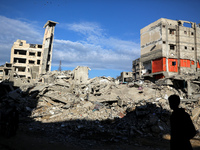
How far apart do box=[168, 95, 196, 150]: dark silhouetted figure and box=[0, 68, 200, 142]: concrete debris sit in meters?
4.28

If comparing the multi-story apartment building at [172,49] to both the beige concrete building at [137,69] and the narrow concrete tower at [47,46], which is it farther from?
the narrow concrete tower at [47,46]

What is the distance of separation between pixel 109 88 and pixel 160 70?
15.1 metres

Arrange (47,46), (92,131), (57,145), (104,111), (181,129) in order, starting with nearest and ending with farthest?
(181,129)
(57,145)
(92,131)
(104,111)
(47,46)

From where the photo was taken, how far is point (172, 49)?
89.6ft

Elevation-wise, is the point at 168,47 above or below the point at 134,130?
above

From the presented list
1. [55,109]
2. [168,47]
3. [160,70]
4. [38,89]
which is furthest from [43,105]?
[168,47]

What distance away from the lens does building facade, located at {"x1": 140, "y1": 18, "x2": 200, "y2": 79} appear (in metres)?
26.3

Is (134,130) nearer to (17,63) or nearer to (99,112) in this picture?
(99,112)

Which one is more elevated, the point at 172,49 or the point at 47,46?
the point at 47,46

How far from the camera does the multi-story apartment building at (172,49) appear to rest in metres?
26.3

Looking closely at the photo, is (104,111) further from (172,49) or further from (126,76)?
(126,76)

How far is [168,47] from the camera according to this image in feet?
87.9

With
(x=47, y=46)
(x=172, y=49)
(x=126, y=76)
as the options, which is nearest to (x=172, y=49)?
(x=172, y=49)

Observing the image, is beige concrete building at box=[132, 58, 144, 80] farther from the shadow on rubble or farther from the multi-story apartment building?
the shadow on rubble
